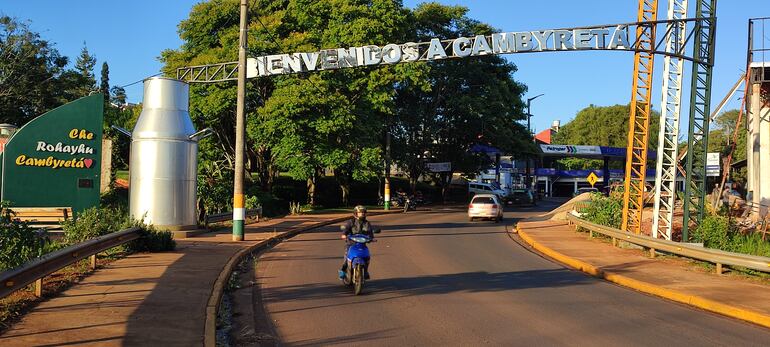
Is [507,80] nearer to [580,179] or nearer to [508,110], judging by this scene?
[508,110]

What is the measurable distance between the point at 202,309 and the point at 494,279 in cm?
618

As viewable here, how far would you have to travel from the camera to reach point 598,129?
91.9 metres

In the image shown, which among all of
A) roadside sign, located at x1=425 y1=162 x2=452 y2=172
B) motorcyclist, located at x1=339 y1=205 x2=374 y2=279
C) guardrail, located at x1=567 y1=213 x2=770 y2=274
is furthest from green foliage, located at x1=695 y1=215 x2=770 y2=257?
roadside sign, located at x1=425 y1=162 x2=452 y2=172

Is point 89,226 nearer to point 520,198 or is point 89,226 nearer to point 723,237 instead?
point 723,237

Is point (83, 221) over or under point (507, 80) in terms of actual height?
under

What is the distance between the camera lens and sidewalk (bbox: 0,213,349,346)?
691cm

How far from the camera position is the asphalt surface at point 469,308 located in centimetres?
774

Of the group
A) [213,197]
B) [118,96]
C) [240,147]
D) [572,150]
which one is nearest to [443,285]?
[240,147]

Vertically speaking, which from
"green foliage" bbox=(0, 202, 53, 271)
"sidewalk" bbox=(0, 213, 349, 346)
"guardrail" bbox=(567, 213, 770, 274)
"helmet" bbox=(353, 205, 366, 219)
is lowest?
"sidewalk" bbox=(0, 213, 349, 346)

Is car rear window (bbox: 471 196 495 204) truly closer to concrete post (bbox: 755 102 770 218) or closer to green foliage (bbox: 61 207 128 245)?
concrete post (bbox: 755 102 770 218)

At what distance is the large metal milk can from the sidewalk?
5267mm

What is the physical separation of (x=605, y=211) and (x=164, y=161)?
15.3 meters

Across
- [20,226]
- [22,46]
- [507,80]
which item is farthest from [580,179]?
[20,226]

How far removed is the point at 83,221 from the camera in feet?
45.8
